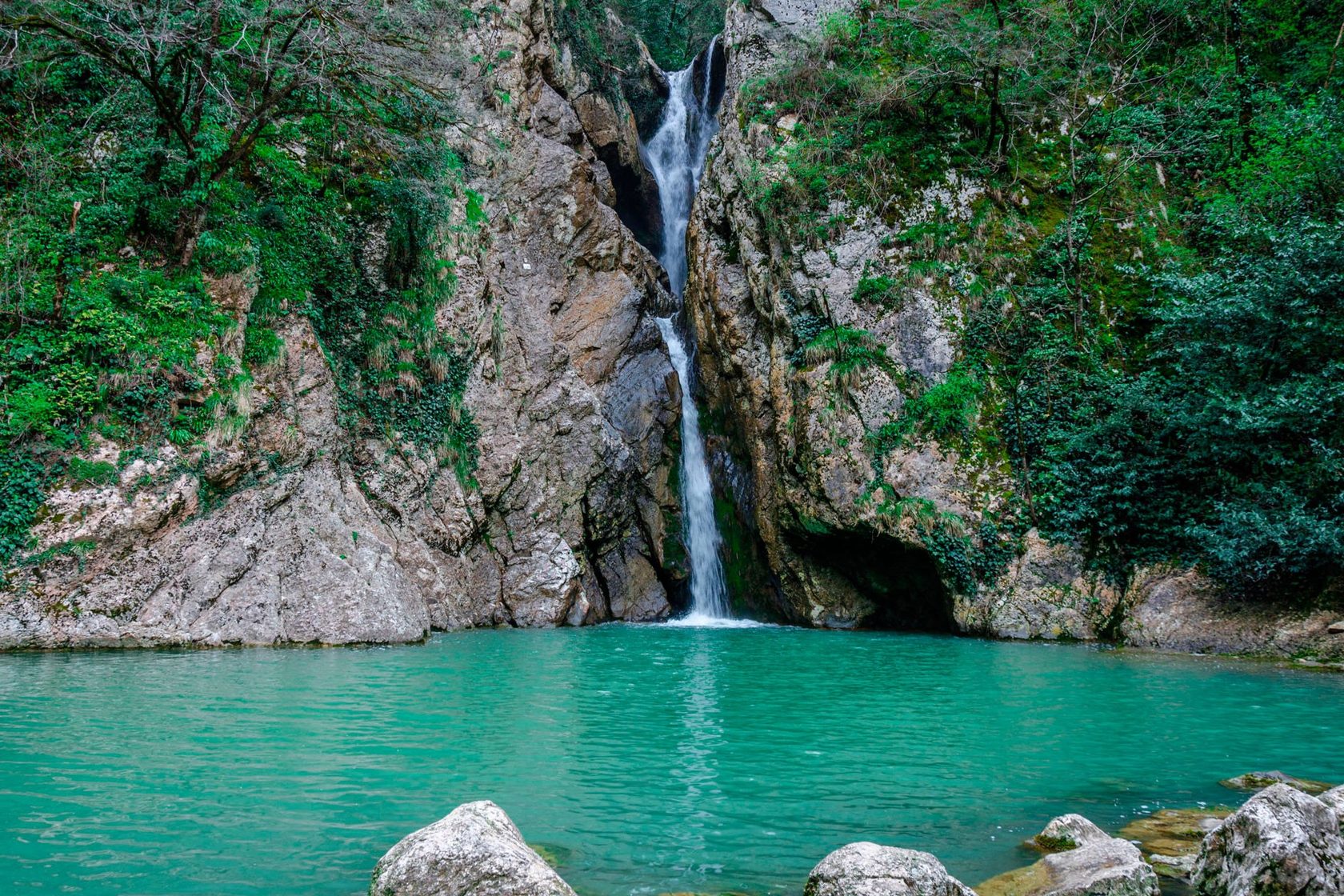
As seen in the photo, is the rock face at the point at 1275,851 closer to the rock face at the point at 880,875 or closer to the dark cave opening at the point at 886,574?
the rock face at the point at 880,875

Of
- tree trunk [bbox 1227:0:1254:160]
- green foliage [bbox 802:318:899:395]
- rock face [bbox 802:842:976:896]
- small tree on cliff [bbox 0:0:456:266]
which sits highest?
tree trunk [bbox 1227:0:1254:160]

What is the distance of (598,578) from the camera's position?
20.3 meters

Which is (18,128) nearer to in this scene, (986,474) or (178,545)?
(178,545)

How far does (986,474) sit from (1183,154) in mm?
9813

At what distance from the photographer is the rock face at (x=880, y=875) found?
126 inches

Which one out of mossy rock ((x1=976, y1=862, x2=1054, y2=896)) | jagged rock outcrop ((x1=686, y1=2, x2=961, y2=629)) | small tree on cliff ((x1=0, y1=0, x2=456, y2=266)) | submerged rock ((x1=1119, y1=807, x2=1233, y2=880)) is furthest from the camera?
jagged rock outcrop ((x1=686, y1=2, x2=961, y2=629))

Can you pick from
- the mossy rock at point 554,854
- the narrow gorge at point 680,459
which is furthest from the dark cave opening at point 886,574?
the mossy rock at point 554,854

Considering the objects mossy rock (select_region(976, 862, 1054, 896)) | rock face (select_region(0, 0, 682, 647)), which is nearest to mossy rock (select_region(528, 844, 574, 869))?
mossy rock (select_region(976, 862, 1054, 896))

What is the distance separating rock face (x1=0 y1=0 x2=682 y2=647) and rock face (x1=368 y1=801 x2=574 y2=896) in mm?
10374

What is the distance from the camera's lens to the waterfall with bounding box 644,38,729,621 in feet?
70.2

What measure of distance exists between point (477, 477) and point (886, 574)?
33.3 ft

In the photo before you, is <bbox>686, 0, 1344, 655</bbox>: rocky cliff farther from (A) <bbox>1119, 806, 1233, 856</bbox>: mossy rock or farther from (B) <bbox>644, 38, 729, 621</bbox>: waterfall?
(A) <bbox>1119, 806, 1233, 856</bbox>: mossy rock

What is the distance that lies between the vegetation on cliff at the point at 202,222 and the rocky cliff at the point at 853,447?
7.44m

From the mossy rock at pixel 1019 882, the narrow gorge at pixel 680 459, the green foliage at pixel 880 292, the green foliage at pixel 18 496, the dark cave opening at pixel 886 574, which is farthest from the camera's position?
the green foliage at pixel 880 292
